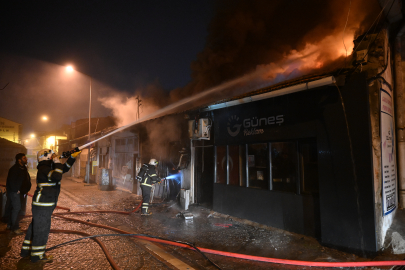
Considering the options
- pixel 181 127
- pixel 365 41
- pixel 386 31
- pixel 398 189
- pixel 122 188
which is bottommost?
pixel 122 188

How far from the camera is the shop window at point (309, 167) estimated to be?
18.7ft

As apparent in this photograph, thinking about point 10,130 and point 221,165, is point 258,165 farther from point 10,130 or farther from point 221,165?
point 10,130

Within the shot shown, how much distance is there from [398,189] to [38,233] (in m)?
7.98

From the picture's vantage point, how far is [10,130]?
3975cm

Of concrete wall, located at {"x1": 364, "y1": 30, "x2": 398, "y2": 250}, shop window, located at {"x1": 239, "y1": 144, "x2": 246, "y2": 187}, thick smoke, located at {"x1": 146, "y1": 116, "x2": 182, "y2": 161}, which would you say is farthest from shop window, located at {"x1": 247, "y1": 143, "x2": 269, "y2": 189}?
thick smoke, located at {"x1": 146, "y1": 116, "x2": 182, "y2": 161}

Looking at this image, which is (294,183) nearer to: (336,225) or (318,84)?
(336,225)

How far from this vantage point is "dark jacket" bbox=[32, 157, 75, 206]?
431cm

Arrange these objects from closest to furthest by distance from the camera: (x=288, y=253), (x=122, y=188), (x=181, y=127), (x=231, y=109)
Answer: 1. (x=288, y=253)
2. (x=231, y=109)
3. (x=181, y=127)
4. (x=122, y=188)

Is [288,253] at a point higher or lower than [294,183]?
lower

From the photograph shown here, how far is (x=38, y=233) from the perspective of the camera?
4.21 m

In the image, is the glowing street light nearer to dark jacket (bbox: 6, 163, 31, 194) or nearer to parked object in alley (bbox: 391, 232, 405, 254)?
dark jacket (bbox: 6, 163, 31, 194)

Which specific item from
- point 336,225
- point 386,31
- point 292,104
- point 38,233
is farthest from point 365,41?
point 38,233

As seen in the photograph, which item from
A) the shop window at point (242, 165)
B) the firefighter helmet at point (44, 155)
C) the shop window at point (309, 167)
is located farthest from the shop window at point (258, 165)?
the firefighter helmet at point (44, 155)

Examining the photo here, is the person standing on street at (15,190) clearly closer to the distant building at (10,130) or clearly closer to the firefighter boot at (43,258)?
the firefighter boot at (43,258)
